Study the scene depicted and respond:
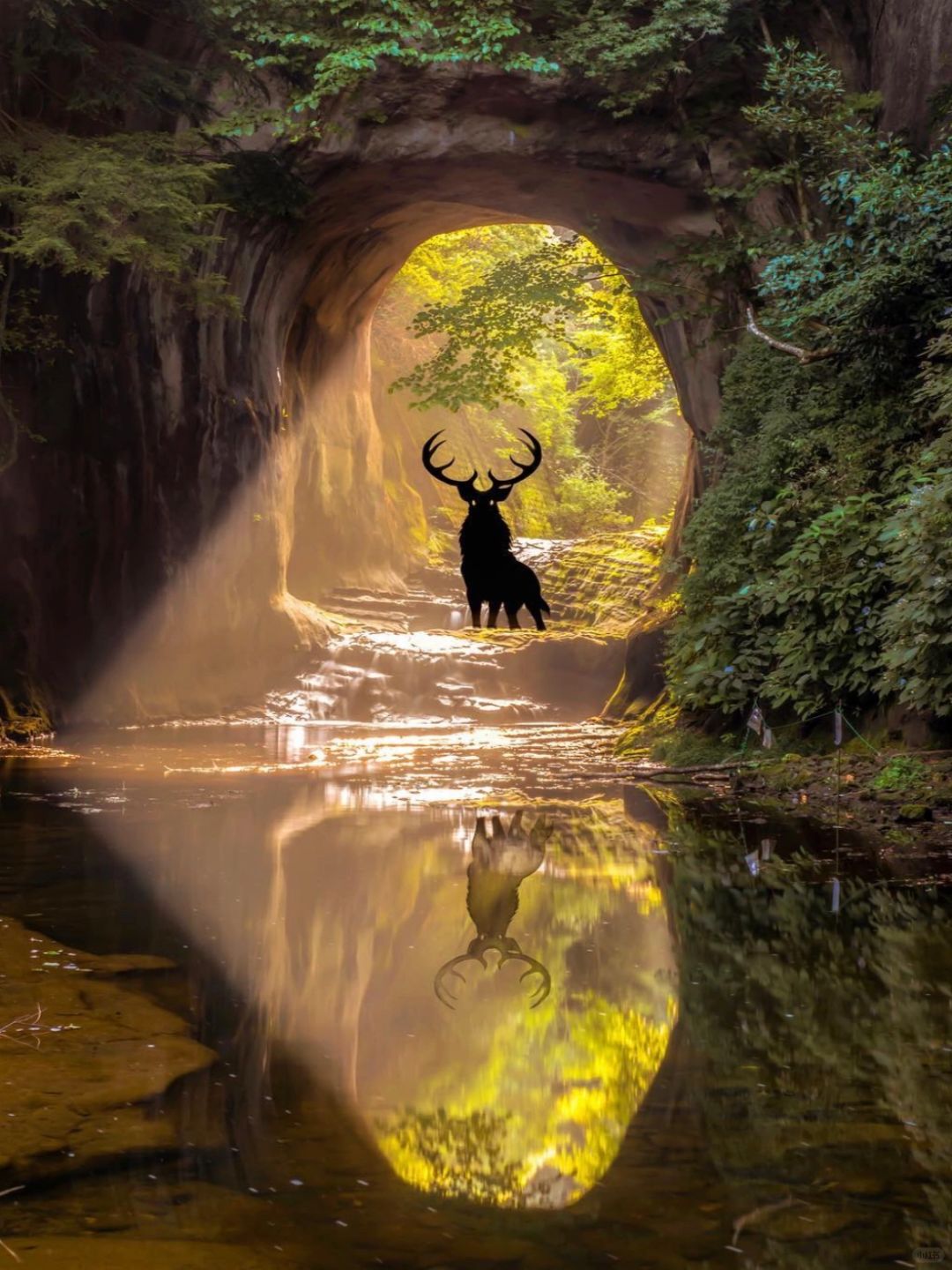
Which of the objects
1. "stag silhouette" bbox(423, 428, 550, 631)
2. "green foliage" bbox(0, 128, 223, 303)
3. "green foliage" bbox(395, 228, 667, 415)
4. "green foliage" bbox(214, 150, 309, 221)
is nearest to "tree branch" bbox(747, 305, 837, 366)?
"stag silhouette" bbox(423, 428, 550, 631)

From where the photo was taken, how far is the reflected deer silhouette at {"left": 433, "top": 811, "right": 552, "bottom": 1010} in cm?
576

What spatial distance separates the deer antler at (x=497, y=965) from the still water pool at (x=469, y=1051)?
0.8 inches

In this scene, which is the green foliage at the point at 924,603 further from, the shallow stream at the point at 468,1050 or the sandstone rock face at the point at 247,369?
the sandstone rock face at the point at 247,369

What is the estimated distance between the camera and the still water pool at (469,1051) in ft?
10.5

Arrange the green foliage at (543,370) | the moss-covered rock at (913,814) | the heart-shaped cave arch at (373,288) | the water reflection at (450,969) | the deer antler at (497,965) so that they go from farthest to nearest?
1. the green foliage at (543,370)
2. the heart-shaped cave arch at (373,288)
3. the moss-covered rock at (913,814)
4. the deer antler at (497,965)
5. the water reflection at (450,969)

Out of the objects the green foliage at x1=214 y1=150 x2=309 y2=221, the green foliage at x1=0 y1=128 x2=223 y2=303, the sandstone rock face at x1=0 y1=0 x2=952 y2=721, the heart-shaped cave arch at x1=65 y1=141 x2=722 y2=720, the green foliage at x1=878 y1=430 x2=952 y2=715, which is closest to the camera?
the green foliage at x1=878 y1=430 x2=952 y2=715

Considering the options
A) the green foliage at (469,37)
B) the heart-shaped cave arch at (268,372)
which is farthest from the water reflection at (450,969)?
the heart-shaped cave arch at (268,372)

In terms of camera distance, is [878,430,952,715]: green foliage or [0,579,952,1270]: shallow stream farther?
[878,430,952,715]: green foliage

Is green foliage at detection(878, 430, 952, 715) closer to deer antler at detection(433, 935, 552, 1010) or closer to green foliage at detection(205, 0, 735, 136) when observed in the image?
deer antler at detection(433, 935, 552, 1010)

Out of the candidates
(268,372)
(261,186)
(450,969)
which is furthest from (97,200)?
(450,969)

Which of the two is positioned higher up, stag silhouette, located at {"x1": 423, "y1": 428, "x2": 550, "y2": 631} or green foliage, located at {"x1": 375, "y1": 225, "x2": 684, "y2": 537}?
green foliage, located at {"x1": 375, "y1": 225, "x2": 684, "y2": 537}

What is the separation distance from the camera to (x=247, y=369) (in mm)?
22250

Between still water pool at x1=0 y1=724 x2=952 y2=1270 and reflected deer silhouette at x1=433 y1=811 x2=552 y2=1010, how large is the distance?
0.09 ft

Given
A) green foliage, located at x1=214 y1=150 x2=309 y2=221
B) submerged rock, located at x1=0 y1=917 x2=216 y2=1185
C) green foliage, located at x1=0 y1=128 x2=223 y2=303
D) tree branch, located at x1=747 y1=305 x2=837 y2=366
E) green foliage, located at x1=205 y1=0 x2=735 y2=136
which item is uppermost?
green foliage, located at x1=205 y1=0 x2=735 y2=136
